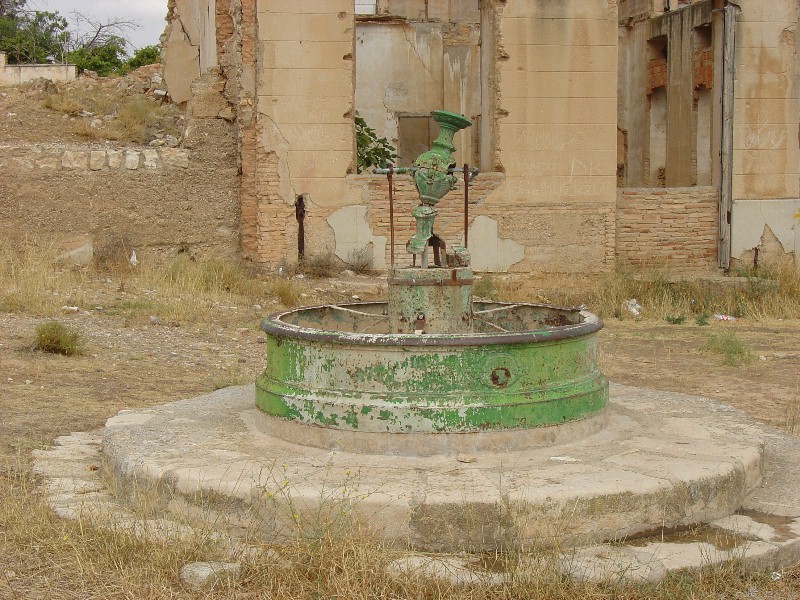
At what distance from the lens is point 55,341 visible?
813cm

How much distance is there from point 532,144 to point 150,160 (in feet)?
14.6

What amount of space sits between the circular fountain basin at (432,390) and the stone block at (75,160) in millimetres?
7981

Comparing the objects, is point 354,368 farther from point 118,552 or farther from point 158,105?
point 158,105

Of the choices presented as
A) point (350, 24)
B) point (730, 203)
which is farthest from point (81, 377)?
point (730, 203)

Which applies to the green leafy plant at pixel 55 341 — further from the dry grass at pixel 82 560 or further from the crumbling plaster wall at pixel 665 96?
the crumbling plaster wall at pixel 665 96

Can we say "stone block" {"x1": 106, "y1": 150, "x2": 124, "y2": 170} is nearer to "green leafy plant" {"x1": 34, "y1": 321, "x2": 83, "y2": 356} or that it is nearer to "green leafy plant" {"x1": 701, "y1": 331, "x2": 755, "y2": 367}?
"green leafy plant" {"x1": 34, "y1": 321, "x2": 83, "y2": 356}

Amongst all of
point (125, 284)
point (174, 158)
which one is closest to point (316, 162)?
point (174, 158)

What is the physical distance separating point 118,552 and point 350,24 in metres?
9.20

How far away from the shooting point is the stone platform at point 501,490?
390 cm

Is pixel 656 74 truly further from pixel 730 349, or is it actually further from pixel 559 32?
pixel 730 349

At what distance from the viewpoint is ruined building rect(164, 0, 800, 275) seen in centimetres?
1212

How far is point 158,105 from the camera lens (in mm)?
15578

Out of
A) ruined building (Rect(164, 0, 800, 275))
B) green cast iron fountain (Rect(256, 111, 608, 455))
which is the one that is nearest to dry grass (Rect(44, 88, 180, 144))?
ruined building (Rect(164, 0, 800, 275))

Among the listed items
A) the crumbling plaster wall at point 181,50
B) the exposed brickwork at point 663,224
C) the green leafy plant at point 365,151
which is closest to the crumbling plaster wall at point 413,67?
the crumbling plaster wall at point 181,50
